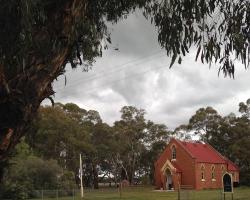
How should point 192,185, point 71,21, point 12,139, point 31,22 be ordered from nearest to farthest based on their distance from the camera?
point 31,22
point 12,139
point 71,21
point 192,185

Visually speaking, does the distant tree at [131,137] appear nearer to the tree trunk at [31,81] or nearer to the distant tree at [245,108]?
the distant tree at [245,108]

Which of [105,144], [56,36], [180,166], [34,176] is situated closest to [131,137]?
[105,144]

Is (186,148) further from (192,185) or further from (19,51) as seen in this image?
(19,51)

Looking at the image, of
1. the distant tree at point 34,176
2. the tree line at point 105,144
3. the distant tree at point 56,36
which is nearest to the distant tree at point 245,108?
the tree line at point 105,144

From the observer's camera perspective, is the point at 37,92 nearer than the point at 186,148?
Yes

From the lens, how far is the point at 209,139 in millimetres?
95312

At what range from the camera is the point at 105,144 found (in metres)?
89.4

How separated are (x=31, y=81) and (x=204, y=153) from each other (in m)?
77.3

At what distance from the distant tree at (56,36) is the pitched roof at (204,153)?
70.0 metres

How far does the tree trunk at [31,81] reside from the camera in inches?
308

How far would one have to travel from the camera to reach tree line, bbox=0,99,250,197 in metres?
59.7

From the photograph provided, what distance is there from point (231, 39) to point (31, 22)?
342 centimetres

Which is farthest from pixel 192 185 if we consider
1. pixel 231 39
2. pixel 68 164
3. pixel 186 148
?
pixel 231 39

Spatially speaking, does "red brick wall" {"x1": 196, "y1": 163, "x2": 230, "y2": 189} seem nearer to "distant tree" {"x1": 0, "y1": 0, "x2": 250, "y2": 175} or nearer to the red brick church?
the red brick church
